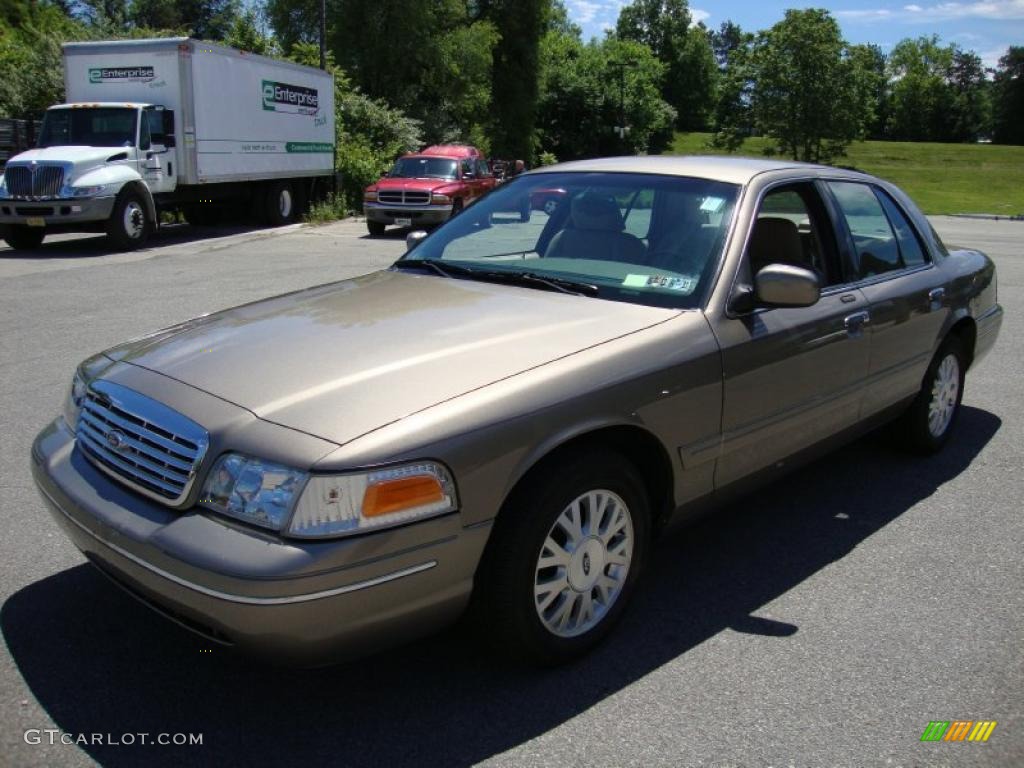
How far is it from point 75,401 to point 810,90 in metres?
68.8

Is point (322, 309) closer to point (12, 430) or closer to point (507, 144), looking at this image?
point (12, 430)

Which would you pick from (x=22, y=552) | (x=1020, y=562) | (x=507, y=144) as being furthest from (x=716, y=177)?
(x=507, y=144)

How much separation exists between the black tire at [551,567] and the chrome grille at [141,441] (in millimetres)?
901

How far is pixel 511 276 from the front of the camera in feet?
12.4

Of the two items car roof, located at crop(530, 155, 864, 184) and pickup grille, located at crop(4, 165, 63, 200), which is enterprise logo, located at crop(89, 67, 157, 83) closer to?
pickup grille, located at crop(4, 165, 63, 200)

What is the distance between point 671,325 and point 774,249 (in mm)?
1120

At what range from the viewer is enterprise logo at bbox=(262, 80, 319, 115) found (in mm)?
20084

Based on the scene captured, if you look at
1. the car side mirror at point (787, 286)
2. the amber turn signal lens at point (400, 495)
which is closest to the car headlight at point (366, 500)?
the amber turn signal lens at point (400, 495)

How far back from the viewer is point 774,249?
4125 millimetres

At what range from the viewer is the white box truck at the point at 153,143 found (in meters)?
15.0

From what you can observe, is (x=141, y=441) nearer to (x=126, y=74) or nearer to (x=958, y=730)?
(x=958, y=730)

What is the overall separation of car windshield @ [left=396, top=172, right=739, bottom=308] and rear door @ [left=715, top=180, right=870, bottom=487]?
0.66ft

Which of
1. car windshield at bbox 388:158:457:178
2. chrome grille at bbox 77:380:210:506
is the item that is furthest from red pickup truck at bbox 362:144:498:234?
chrome grille at bbox 77:380:210:506

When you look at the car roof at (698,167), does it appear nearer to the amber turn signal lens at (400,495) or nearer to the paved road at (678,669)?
the paved road at (678,669)
